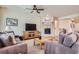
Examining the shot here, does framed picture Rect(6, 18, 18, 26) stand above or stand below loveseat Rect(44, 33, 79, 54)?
above

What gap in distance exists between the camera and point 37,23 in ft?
9.41

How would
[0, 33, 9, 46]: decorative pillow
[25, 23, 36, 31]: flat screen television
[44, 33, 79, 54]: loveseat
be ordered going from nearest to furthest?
[44, 33, 79, 54]: loveseat
[0, 33, 9, 46]: decorative pillow
[25, 23, 36, 31]: flat screen television

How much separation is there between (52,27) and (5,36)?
110cm

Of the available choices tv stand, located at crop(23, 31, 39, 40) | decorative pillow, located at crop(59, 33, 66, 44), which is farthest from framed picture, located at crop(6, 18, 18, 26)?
decorative pillow, located at crop(59, 33, 66, 44)

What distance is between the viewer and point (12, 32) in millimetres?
2725

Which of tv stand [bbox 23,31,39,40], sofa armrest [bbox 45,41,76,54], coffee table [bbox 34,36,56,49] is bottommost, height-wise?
sofa armrest [bbox 45,41,76,54]

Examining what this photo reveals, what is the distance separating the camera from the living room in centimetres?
258

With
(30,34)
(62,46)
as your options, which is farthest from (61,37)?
(30,34)

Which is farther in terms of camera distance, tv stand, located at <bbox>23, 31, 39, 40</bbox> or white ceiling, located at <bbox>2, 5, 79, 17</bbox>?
tv stand, located at <bbox>23, 31, 39, 40</bbox>

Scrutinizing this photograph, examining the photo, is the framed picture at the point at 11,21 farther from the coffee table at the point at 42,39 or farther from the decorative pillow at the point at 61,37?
the decorative pillow at the point at 61,37

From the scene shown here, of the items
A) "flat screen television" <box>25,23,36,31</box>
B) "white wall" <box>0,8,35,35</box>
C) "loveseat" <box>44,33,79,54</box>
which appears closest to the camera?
"loveseat" <box>44,33,79,54</box>

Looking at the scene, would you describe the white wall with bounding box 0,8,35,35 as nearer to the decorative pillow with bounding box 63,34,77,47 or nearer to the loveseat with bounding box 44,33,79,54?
the loveseat with bounding box 44,33,79,54
